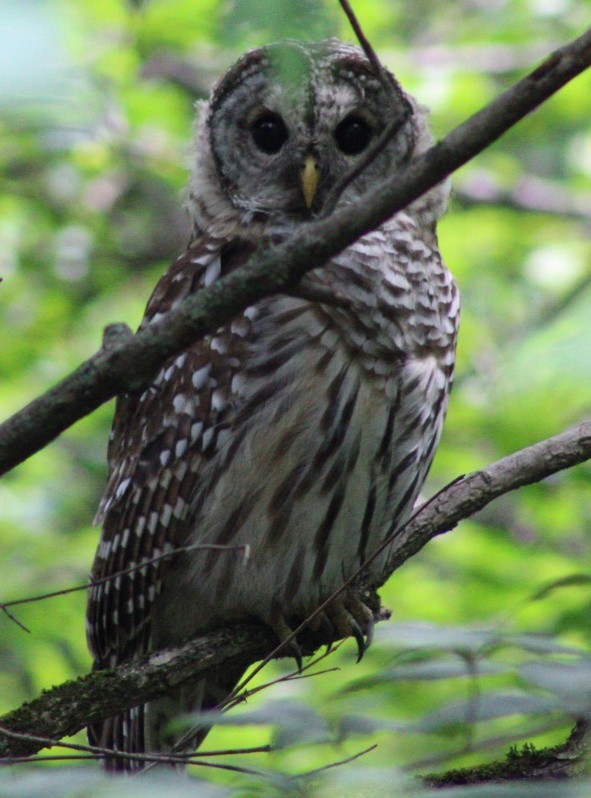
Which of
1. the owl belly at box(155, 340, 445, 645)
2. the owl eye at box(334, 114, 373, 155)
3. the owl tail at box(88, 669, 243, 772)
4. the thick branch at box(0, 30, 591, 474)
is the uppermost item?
the owl eye at box(334, 114, 373, 155)

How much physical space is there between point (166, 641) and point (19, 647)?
1601 mm

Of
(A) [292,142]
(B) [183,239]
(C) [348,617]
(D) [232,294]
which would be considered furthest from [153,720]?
(B) [183,239]

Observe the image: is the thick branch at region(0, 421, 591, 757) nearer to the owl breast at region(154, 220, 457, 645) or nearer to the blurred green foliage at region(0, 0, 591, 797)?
the owl breast at region(154, 220, 457, 645)

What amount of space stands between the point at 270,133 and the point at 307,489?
3.85 feet

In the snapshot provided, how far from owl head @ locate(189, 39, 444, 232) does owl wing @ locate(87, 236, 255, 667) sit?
227 millimetres

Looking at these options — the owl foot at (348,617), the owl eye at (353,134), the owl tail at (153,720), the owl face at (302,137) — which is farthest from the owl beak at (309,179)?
the owl tail at (153,720)

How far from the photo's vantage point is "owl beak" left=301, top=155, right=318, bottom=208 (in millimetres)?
3164

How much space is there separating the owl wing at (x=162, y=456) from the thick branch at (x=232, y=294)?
1.38 metres

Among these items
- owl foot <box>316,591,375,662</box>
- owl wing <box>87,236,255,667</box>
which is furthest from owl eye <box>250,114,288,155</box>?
owl foot <box>316,591,375,662</box>

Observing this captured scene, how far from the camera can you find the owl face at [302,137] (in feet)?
10.6

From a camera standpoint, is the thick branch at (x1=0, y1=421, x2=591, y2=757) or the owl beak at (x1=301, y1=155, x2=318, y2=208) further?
the owl beak at (x1=301, y1=155, x2=318, y2=208)

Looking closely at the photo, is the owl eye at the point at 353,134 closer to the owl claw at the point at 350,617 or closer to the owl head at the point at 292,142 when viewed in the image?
the owl head at the point at 292,142

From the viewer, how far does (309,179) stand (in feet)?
10.5

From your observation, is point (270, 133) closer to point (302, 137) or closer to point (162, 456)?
point (302, 137)
